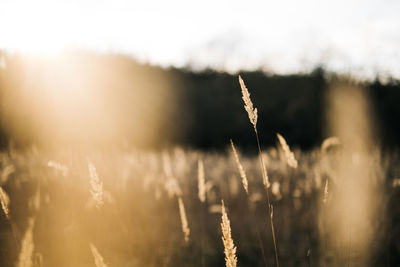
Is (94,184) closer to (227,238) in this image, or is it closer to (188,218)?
(227,238)

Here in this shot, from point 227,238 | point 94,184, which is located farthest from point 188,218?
point 227,238

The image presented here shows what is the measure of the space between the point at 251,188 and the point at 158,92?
1282 centimetres

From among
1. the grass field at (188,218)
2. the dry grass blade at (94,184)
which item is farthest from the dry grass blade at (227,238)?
the grass field at (188,218)

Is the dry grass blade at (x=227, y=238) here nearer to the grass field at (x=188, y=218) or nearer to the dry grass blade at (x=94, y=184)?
the dry grass blade at (x=94, y=184)

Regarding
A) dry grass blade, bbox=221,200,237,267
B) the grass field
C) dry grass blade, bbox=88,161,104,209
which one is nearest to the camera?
dry grass blade, bbox=221,200,237,267

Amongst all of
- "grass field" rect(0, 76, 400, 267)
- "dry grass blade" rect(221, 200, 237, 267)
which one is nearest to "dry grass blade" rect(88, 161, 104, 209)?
"dry grass blade" rect(221, 200, 237, 267)

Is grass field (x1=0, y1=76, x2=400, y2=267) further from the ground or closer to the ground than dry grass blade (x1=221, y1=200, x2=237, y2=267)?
closer to the ground

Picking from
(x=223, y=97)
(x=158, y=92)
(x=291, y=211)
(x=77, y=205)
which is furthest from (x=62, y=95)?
(x=291, y=211)

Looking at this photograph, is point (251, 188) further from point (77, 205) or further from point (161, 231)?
point (77, 205)

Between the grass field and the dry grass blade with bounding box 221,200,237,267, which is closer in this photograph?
the dry grass blade with bounding box 221,200,237,267

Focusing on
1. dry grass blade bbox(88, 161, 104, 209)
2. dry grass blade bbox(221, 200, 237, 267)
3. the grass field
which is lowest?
the grass field

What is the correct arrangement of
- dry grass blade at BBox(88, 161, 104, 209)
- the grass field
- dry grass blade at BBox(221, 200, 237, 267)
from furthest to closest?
the grass field → dry grass blade at BBox(88, 161, 104, 209) → dry grass blade at BBox(221, 200, 237, 267)

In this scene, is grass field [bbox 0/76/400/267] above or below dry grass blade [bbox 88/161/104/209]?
below

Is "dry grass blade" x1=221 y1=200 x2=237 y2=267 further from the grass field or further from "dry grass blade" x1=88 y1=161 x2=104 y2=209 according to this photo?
the grass field
